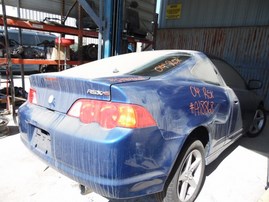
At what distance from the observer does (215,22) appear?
7.96 meters

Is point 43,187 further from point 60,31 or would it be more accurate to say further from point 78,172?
point 60,31

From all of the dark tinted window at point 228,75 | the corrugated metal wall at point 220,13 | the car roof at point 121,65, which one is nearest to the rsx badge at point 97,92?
the car roof at point 121,65

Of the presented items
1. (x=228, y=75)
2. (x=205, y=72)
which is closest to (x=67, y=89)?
(x=205, y=72)

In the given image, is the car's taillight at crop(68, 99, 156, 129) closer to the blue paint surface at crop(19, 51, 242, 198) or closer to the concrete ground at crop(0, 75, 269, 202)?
the blue paint surface at crop(19, 51, 242, 198)

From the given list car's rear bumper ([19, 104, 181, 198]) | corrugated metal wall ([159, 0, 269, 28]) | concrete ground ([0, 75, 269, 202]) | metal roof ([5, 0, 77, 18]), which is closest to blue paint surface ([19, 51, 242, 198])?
car's rear bumper ([19, 104, 181, 198])

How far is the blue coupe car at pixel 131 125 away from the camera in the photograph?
1.50m

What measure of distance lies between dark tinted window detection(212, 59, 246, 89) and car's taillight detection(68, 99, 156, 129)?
74.7 inches

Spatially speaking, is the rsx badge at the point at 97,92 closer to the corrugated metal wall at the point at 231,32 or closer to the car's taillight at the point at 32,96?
the car's taillight at the point at 32,96

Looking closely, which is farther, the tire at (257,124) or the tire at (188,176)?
the tire at (257,124)

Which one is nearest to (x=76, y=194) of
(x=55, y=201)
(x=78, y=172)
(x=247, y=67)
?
(x=55, y=201)

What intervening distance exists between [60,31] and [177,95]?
4.13 m

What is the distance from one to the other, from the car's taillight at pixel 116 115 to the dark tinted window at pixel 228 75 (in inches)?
74.7

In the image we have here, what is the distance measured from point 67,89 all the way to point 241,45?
22.8 ft

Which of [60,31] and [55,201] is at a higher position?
[60,31]
